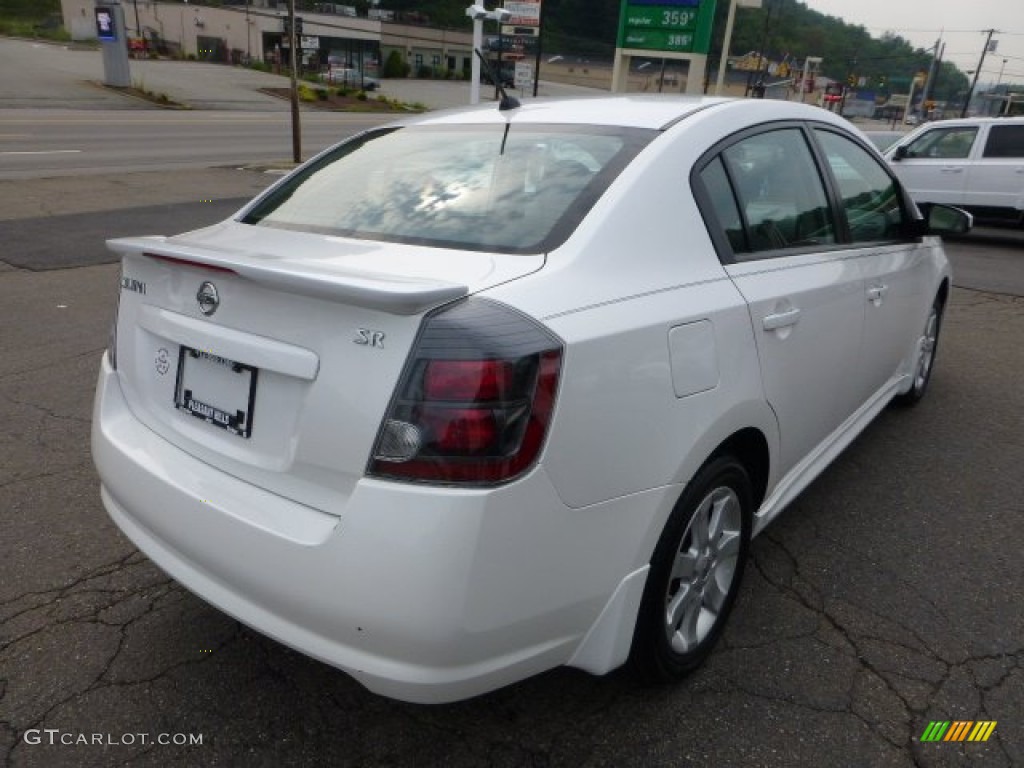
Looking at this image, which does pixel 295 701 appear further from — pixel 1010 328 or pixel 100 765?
pixel 1010 328

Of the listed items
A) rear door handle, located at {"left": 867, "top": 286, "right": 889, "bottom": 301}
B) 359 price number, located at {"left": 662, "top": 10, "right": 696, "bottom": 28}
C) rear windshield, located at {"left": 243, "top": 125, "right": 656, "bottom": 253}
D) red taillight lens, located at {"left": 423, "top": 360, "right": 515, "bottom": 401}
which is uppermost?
359 price number, located at {"left": 662, "top": 10, "right": 696, "bottom": 28}

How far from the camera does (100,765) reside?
1.99 meters

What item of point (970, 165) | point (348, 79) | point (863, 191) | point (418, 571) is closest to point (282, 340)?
point (418, 571)

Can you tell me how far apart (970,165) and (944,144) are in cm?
62

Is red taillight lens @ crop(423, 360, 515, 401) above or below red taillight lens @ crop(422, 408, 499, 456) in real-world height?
above

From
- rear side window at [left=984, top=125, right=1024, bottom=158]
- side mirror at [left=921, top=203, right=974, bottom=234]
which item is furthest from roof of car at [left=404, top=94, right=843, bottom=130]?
rear side window at [left=984, top=125, right=1024, bottom=158]

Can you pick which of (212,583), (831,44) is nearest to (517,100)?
(212,583)

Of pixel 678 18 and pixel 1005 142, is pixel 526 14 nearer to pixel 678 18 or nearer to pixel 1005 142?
pixel 678 18

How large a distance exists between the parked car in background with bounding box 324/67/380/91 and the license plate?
55.1m

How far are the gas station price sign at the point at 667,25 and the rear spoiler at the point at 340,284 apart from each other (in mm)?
23544

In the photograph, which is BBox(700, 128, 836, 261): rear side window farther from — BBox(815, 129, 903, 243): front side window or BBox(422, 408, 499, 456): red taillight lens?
BBox(422, 408, 499, 456): red taillight lens

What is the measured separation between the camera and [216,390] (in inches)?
77.4

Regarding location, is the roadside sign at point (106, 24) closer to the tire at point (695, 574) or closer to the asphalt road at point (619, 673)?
the asphalt road at point (619, 673)

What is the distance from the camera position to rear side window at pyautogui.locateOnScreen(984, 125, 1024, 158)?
11477 millimetres
